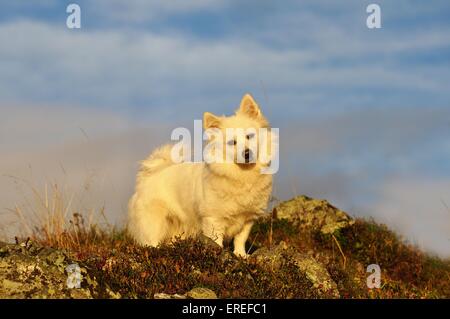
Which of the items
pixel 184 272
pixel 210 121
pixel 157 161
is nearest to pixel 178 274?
pixel 184 272

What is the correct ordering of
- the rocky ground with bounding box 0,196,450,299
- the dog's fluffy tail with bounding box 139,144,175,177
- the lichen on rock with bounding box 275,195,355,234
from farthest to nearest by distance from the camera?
1. the lichen on rock with bounding box 275,195,355,234
2. the dog's fluffy tail with bounding box 139,144,175,177
3. the rocky ground with bounding box 0,196,450,299

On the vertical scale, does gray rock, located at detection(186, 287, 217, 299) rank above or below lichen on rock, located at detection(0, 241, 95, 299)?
below

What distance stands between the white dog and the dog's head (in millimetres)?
14

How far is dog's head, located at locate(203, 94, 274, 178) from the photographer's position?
8648 millimetres

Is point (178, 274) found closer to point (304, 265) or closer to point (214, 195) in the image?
point (304, 265)

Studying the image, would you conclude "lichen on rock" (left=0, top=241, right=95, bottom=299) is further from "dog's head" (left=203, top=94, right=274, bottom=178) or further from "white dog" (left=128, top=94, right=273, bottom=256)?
"dog's head" (left=203, top=94, right=274, bottom=178)

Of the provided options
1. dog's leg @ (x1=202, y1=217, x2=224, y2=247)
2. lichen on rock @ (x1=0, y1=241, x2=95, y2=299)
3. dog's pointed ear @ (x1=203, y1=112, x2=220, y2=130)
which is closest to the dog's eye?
dog's pointed ear @ (x1=203, y1=112, x2=220, y2=130)

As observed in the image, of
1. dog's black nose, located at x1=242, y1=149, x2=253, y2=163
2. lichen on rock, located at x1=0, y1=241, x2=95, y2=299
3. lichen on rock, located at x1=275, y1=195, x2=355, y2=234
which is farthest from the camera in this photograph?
lichen on rock, located at x1=275, y1=195, x2=355, y2=234

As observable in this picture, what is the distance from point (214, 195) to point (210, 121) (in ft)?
3.50

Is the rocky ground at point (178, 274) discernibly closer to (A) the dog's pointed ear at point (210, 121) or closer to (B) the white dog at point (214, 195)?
(B) the white dog at point (214, 195)

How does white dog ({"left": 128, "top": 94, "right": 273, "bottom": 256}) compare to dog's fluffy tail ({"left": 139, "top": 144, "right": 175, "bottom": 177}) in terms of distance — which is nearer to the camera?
white dog ({"left": 128, "top": 94, "right": 273, "bottom": 256})

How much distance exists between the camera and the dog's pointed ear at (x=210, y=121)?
8891mm
